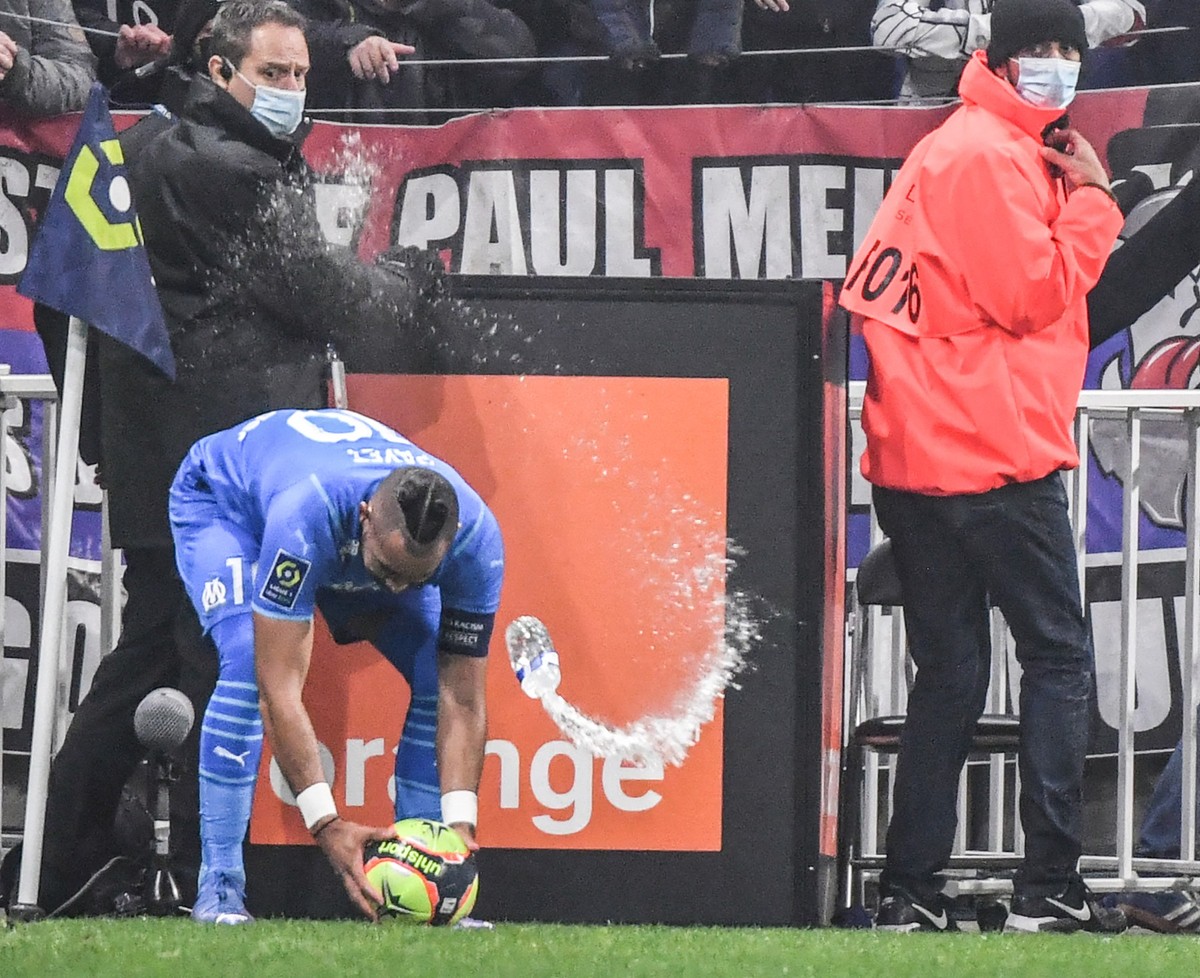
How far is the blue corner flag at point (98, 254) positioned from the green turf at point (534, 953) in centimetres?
Answer: 146

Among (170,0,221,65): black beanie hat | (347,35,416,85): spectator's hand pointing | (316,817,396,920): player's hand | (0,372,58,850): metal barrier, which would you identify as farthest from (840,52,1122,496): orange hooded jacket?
(347,35,416,85): spectator's hand pointing

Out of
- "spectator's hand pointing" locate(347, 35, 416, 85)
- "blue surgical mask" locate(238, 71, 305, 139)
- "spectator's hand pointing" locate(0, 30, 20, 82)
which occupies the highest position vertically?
"spectator's hand pointing" locate(347, 35, 416, 85)

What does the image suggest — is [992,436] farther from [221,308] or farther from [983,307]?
[221,308]

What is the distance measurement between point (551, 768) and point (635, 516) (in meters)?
0.68

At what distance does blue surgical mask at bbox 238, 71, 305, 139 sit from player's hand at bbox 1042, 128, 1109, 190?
194 centimetres

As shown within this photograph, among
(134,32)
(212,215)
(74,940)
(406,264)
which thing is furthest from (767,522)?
(134,32)

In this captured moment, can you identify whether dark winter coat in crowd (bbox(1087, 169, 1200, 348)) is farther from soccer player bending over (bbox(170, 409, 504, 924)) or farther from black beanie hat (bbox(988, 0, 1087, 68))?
soccer player bending over (bbox(170, 409, 504, 924))

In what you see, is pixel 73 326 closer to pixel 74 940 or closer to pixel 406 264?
pixel 406 264

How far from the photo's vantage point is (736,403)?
18.1 feet

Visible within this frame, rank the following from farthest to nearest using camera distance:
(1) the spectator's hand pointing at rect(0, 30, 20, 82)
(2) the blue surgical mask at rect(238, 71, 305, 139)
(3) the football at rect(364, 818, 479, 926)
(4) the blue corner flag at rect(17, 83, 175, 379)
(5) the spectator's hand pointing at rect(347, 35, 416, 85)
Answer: (5) the spectator's hand pointing at rect(347, 35, 416, 85)
(1) the spectator's hand pointing at rect(0, 30, 20, 82)
(2) the blue surgical mask at rect(238, 71, 305, 139)
(4) the blue corner flag at rect(17, 83, 175, 379)
(3) the football at rect(364, 818, 479, 926)

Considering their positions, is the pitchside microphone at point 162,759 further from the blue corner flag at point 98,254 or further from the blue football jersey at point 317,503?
the blue corner flag at point 98,254

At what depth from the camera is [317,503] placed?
481 centimetres

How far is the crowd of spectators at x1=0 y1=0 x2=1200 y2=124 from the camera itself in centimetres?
721

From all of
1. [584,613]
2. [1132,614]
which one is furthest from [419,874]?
[1132,614]
